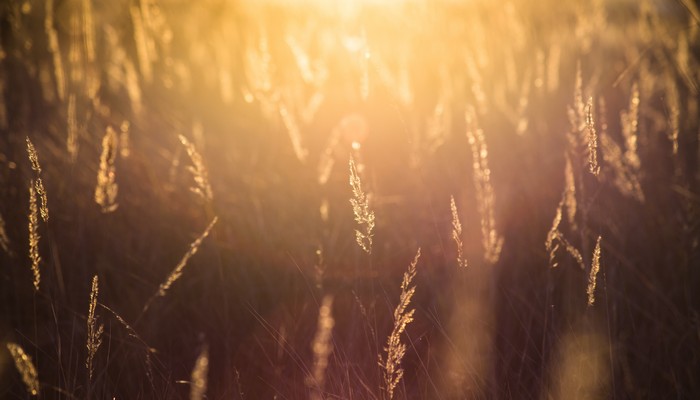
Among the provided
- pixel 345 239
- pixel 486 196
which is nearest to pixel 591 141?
pixel 486 196

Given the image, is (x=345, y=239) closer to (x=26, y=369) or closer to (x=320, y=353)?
(x=320, y=353)

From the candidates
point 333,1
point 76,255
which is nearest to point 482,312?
point 76,255

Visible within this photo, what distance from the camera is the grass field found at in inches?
63.6

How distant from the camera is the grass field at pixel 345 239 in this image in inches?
A: 63.6

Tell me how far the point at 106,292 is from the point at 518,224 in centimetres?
142

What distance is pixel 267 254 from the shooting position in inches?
92.1

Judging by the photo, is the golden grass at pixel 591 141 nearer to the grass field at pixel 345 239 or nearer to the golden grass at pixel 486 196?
the grass field at pixel 345 239

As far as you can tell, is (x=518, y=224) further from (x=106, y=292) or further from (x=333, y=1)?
(x=333, y=1)

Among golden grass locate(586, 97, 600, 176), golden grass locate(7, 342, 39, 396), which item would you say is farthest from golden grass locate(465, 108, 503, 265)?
golden grass locate(7, 342, 39, 396)

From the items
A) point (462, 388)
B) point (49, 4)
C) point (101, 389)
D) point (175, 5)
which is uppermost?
point (175, 5)

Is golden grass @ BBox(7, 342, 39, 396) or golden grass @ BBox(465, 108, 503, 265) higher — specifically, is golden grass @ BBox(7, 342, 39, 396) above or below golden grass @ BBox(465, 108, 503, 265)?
below

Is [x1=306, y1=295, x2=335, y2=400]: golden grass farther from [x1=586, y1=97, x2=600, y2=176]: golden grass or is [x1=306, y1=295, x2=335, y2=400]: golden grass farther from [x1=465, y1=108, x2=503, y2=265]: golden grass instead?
[x1=586, y1=97, x2=600, y2=176]: golden grass

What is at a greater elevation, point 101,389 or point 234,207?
point 234,207

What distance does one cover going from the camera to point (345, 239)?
96.9 inches
